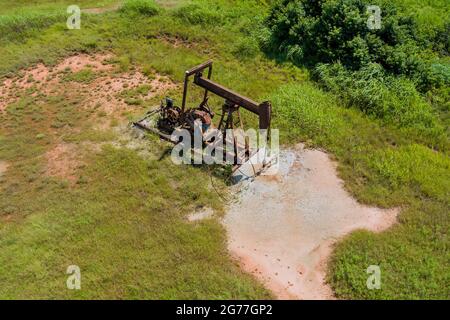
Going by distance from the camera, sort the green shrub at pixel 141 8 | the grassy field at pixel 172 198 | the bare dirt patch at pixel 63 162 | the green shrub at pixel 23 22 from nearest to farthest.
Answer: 1. the grassy field at pixel 172 198
2. the bare dirt patch at pixel 63 162
3. the green shrub at pixel 23 22
4. the green shrub at pixel 141 8

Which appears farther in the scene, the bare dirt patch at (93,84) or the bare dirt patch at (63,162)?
the bare dirt patch at (93,84)

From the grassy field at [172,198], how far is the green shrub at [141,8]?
299cm

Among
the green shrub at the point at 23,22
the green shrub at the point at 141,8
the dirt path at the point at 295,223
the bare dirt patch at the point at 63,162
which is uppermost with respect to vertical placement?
the green shrub at the point at 141,8

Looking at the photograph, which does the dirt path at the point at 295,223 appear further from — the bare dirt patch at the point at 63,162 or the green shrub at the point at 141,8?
the green shrub at the point at 141,8

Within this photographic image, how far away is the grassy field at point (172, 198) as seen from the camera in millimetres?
8984

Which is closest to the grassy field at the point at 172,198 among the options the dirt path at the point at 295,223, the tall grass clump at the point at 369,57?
the dirt path at the point at 295,223

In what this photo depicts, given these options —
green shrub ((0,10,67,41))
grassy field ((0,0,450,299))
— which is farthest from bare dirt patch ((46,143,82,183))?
green shrub ((0,10,67,41))

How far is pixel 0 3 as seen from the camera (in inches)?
834

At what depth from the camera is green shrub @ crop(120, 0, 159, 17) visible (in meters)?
18.8

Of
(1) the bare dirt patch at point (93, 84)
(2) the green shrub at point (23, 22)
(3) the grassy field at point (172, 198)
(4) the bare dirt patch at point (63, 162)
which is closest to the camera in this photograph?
(3) the grassy field at point (172, 198)

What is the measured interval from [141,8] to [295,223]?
1322 cm

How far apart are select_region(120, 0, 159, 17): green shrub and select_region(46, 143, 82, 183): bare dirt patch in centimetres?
867

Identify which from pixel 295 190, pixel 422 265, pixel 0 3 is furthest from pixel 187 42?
pixel 422 265
